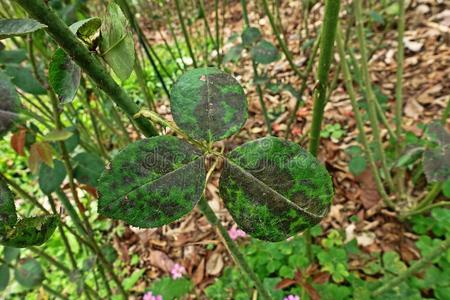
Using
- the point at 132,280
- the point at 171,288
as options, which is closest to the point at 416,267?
the point at 171,288

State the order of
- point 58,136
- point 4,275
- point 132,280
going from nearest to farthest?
point 58,136 < point 4,275 < point 132,280

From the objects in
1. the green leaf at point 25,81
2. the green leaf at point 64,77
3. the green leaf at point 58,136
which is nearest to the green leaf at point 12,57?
the green leaf at point 25,81

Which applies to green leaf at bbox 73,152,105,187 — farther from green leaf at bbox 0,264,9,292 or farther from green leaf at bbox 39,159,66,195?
green leaf at bbox 0,264,9,292

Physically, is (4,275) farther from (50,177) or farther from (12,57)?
(12,57)

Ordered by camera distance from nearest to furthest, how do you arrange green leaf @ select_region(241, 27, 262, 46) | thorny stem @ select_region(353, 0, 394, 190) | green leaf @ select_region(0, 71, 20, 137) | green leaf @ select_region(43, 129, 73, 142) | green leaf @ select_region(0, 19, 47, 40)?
green leaf @ select_region(0, 19, 47, 40), green leaf @ select_region(0, 71, 20, 137), green leaf @ select_region(43, 129, 73, 142), thorny stem @ select_region(353, 0, 394, 190), green leaf @ select_region(241, 27, 262, 46)

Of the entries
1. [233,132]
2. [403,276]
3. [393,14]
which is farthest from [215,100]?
[393,14]

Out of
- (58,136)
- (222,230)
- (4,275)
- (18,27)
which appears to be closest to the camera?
(18,27)


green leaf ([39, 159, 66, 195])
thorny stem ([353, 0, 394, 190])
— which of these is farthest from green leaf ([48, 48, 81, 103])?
thorny stem ([353, 0, 394, 190])
